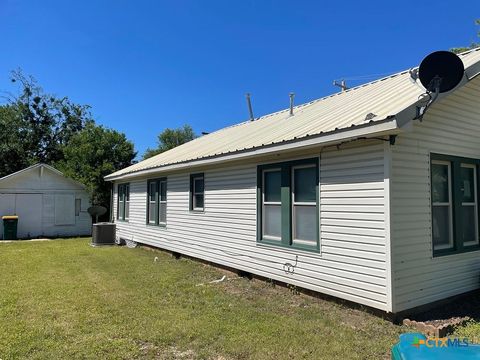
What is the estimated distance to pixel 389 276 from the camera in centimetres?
513

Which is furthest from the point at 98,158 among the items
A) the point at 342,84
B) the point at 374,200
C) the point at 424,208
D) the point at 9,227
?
the point at 424,208

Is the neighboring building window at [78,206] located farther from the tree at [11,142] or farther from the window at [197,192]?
the tree at [11,142]

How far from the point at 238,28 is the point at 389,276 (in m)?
12.0

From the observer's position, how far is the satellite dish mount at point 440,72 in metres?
5.16

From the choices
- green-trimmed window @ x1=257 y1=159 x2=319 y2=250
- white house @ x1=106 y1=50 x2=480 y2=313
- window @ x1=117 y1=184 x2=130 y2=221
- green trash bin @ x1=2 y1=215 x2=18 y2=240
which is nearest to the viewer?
white house @ x1=106 y1=50 x2=480 y2=313

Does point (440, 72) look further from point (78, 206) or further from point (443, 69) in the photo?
point (78, 206)

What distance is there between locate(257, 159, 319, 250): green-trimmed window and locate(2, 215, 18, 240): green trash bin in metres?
15.5

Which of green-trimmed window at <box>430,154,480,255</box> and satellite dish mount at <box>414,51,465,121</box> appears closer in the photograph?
satellite dish mount at <box>414,51,465,121</box>

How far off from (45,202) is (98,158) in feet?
12.7

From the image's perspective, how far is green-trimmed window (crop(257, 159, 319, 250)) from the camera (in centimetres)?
668

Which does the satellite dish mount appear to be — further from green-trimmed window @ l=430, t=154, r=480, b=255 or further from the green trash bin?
the green trash bin

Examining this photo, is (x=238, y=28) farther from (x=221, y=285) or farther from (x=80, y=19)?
(x=221, y=285)

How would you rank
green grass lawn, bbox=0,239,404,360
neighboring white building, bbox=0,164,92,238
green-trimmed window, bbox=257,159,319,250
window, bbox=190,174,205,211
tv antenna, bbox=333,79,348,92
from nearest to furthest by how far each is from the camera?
green grass lawn, bbox=0,239,404,360, green-trimmed window, bbox=257,159,319,250, window, bbox=190,174,205,211, tv antenna, bbox=333,79,348,92, neighboring white building, bbox=0,164,92,238

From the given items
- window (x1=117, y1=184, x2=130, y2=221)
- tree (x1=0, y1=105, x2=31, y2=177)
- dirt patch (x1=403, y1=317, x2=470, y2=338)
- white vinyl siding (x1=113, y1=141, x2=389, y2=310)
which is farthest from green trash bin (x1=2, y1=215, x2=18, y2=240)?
dirt patch (x1=403, y1=317, x2=470, y2=338)
